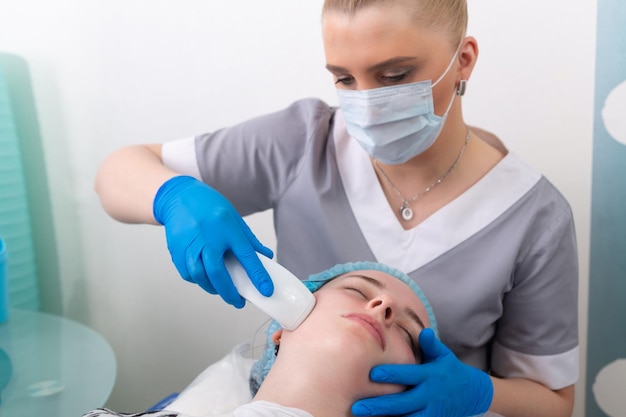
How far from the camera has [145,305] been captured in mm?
2143

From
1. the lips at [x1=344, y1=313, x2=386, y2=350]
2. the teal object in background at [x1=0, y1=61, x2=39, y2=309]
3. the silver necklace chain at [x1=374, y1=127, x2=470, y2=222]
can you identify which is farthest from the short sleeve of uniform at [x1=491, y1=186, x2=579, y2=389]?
the teal object in background at [x1=0, y1=61, x2=39, y2=309]

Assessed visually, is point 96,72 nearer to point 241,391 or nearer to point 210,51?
point 210,51

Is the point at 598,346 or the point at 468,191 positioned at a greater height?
the point at 468,191

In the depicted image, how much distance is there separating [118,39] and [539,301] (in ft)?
4.62

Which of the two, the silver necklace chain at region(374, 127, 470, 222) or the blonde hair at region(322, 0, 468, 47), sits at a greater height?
the blonde hair at region(322, 0, 468, 47)

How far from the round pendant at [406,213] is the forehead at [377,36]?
1.19 ft

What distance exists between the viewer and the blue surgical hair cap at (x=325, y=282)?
1.26 metres

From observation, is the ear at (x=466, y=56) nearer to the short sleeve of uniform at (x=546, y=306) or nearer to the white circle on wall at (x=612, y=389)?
the short sleeve of uniform at (x=546, y=306)

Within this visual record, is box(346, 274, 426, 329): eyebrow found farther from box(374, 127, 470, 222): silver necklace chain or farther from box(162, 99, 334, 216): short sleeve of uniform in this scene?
box(162, 99, 334, 216): short sleeve of uniform

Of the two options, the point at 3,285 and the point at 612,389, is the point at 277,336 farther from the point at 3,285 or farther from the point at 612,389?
the point at 612,389

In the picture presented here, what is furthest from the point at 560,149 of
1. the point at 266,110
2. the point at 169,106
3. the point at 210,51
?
the point at 169,106

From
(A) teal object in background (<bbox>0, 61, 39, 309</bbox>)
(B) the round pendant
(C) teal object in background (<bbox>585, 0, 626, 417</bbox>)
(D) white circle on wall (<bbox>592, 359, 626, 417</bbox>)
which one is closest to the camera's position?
(B) the round pendant

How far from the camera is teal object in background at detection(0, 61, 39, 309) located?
188cm

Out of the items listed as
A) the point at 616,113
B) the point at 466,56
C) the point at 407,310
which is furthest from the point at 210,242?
the point at 616,113
